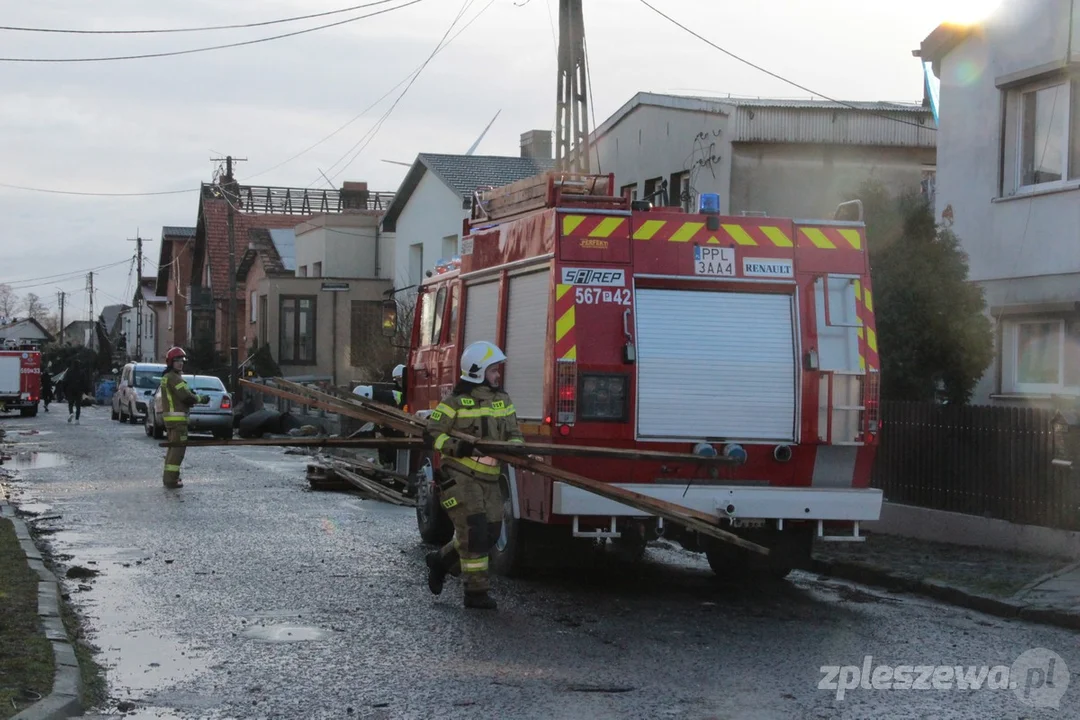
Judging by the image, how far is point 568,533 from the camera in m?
9.99

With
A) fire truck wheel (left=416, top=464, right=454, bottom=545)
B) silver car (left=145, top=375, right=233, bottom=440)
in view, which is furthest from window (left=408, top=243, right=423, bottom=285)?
fire truck wheel (left=416, top=464, right=454, bottom=545)

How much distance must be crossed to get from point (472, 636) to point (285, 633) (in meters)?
1.12

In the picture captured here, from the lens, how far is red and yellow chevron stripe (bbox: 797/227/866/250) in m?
9.80

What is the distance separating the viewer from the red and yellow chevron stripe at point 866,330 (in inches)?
380

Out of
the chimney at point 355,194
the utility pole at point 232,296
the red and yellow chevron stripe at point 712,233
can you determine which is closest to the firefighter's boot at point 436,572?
the red and yellow chevron stripe at point 712,233

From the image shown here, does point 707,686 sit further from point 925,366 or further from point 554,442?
point 925,366

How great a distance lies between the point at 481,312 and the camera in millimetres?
11000

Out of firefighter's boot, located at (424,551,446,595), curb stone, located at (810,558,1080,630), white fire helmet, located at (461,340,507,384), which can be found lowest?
curb stone, located at (810,558,1080,630)

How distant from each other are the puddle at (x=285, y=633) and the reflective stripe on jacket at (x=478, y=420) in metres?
1.43

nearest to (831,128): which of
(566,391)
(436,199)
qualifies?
(566,391)

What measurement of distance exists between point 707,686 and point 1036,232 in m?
10.7

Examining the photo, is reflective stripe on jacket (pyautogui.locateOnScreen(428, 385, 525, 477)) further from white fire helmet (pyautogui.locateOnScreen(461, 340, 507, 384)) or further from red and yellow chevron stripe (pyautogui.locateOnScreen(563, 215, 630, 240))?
red and yellow chevron stripe (pyautogui.locateOnScreen(563, 215, 630, 240))

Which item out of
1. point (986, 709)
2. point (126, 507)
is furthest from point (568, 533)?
point (126, 507)

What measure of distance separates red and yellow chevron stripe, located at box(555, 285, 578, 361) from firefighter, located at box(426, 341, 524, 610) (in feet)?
1.42
